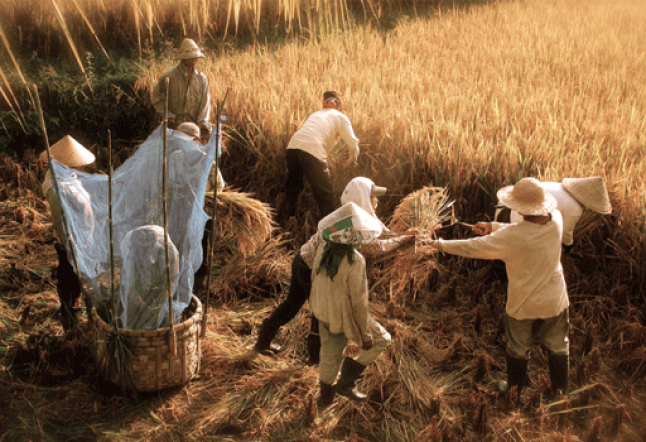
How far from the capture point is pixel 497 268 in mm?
3887

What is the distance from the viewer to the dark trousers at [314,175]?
4.37 meters

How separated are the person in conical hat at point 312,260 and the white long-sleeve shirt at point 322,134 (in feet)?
4.11

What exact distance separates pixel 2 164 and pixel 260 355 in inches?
162

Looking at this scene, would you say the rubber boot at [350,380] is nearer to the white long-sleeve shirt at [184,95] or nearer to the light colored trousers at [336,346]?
the light colored trousers at [336,346]

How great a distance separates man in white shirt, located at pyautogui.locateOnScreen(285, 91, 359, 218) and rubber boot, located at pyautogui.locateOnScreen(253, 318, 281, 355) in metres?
1.41

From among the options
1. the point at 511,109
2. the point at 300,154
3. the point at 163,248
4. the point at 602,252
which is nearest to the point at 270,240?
the point at 300,154

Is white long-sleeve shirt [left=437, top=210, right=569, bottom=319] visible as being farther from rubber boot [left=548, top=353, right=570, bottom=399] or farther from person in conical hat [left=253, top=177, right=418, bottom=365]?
person in conical hat [left=253, top=177, right=418, bottom=365]

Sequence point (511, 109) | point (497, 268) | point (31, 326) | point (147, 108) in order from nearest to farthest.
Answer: point (31, 326), point (497, 268), point (511, 109), point (147, 108)

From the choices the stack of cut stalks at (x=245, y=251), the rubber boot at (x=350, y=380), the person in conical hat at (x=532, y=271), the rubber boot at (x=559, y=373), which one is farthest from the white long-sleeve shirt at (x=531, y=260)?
the stack of cut stalks at (x=245, y=251)

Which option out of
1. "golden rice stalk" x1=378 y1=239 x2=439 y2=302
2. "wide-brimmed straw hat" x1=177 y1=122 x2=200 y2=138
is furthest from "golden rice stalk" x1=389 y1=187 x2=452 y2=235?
"wide-brimmed straw hat" x1=177 y1=122 x2=200 y2=138

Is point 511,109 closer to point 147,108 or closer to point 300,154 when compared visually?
point 300,154

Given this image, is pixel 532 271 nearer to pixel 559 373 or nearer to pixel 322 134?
pixel 559 373

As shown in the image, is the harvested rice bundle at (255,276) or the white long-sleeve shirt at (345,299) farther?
the harvested rice bundle at (255,276)

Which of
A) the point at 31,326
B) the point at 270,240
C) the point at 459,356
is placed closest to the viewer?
the point at 459,356
